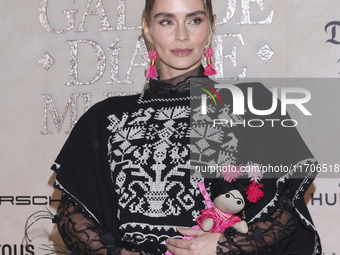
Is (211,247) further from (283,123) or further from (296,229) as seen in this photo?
(283,123)

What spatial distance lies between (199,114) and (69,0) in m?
1.25

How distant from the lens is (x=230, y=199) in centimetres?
156

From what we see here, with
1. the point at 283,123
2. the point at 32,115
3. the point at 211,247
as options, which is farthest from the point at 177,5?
the point at 32,115

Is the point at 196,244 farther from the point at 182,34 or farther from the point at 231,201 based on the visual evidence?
the point at 182,34

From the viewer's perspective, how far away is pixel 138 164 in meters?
1.81

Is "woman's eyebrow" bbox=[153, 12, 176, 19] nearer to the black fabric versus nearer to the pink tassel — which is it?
the black fabric

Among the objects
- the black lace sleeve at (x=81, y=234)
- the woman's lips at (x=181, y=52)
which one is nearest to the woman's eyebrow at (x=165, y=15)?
the woman's lips at (x=181, y=52)

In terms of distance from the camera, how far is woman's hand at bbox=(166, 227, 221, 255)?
1556 millimetres

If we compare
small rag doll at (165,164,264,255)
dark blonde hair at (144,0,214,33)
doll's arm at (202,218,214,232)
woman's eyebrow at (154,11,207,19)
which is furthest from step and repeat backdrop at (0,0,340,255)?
doll's arm at (202,218,214,232)

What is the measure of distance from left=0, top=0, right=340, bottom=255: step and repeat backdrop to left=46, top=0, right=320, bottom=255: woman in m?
0.61

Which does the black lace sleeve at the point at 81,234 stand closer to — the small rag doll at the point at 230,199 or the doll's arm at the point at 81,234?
the doll's arm at the point at 81,234

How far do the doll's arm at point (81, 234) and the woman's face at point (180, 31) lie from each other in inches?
26.4

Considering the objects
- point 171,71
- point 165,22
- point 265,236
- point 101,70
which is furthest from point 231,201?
point 101,70

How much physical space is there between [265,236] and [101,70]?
1.43 m
